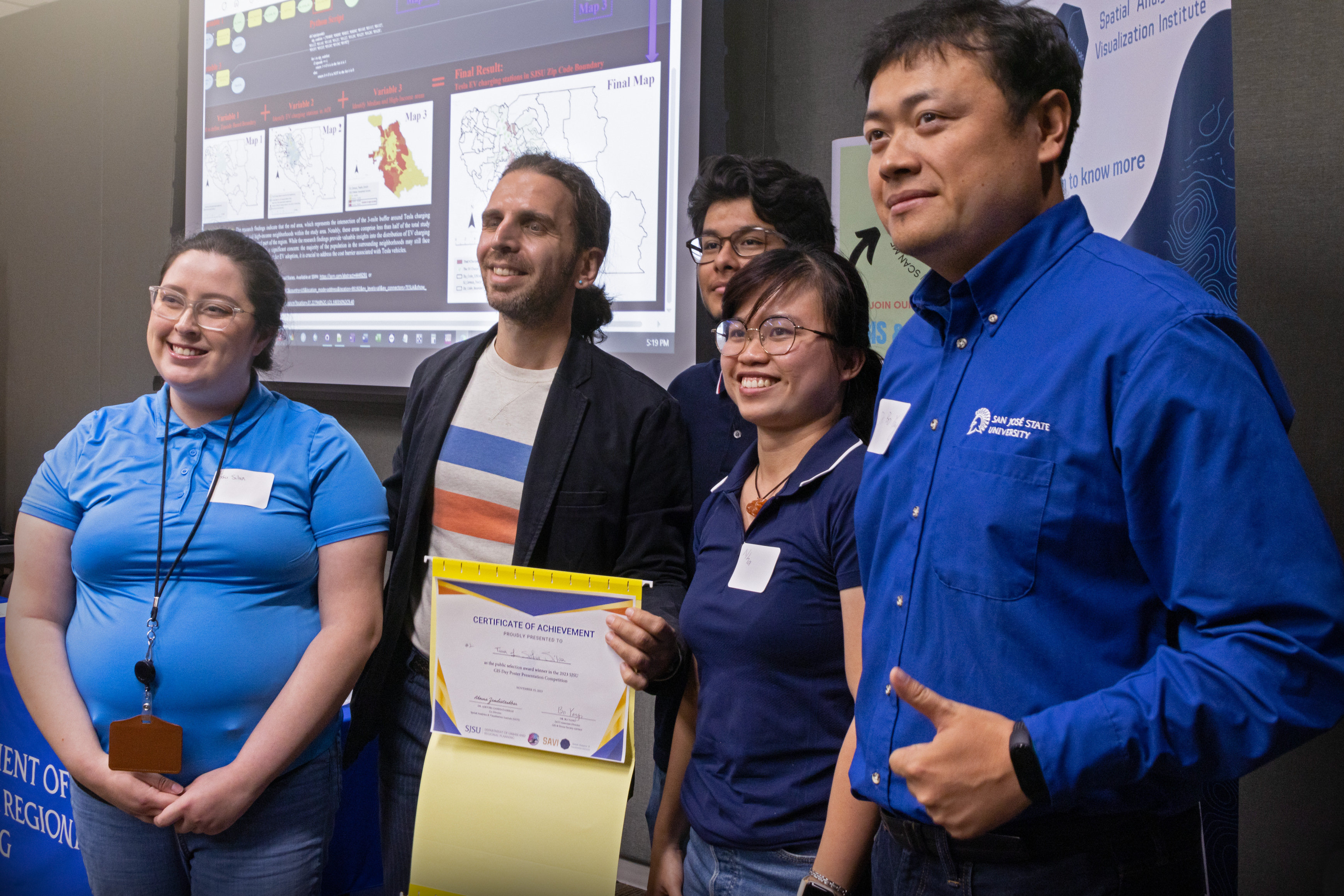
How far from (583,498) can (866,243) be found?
48.8 inches

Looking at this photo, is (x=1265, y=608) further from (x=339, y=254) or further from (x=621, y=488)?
(x=339, y=254)

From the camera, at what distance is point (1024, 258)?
3.27ft

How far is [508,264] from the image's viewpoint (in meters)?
1.71

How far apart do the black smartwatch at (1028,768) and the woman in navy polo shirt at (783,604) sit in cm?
37

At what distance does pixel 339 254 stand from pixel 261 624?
7.46 feet

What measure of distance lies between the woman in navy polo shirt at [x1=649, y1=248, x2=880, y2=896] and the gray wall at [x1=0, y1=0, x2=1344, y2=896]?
0.81 meters

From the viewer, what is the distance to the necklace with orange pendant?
1338 millimetres

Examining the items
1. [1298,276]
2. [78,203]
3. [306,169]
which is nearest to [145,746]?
[1298,276]

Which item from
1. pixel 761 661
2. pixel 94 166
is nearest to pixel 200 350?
pixel 761 661

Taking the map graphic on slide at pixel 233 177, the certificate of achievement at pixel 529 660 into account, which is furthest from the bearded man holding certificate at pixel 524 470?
the map graphic on slide at pixel 233 177

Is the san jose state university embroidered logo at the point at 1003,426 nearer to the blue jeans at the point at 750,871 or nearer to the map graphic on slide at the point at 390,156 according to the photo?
the blue jeans at the point at 750,871

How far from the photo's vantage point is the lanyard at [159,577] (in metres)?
1.49
